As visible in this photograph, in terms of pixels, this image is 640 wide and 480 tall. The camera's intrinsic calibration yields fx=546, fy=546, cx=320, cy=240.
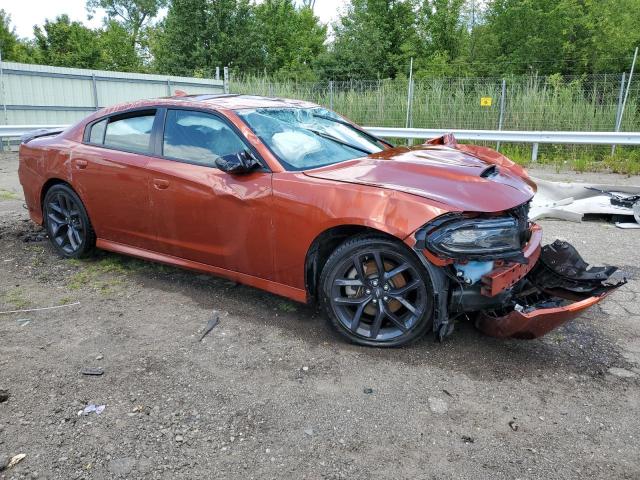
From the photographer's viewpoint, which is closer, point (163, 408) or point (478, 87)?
point (163, 408)

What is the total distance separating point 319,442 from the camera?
260 cm

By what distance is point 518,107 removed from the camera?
46.9ft

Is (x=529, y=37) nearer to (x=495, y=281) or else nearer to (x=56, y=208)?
(x=56, y=208)

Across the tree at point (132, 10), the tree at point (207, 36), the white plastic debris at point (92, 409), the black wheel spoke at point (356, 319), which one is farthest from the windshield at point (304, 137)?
the tree at point (132, 10)

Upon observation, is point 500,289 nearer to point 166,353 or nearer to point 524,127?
point 166,353

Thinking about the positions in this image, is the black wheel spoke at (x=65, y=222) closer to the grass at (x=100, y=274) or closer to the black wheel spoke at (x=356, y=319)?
the grass at (x=100, y=274)

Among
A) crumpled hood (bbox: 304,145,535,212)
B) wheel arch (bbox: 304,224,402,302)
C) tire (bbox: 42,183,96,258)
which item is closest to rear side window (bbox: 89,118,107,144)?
tire (bbox: 42,183,96,258)

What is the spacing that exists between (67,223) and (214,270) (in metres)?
1.99

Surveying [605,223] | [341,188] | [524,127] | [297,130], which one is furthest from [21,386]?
[524,127]

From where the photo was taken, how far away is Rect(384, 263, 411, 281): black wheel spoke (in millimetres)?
3266

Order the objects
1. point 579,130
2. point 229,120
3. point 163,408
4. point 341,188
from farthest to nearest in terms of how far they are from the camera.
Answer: point 579,130 → point 229,120 → point 341,188 → point 163,408

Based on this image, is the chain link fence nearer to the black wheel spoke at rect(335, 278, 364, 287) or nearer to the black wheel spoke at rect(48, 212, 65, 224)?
the black wheel spoke at rect(48, 212, 65, 224)

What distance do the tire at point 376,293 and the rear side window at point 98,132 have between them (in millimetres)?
2664

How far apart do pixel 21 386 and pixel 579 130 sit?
13975 millimetres
